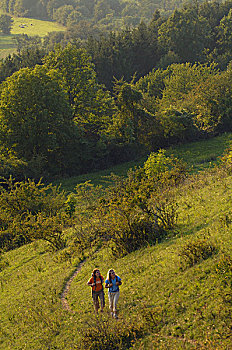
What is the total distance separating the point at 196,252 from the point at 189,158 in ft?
103

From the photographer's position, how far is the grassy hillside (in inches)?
440

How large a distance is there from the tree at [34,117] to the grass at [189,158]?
4354 mm

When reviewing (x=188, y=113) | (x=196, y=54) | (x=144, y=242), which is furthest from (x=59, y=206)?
(x=196, y=54)

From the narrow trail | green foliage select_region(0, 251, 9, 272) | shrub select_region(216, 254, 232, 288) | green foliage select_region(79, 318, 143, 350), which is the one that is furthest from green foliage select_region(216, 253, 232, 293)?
green foliage select_region(0, 251, 9, 272)

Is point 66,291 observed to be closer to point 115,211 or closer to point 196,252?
point 115,211

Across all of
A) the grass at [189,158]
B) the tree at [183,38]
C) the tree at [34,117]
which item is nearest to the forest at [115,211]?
the tree at [34,117]

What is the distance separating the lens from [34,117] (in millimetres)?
43750

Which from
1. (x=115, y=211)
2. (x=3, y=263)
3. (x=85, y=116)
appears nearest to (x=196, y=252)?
(x=115, y=211)

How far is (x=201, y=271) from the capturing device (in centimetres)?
1322

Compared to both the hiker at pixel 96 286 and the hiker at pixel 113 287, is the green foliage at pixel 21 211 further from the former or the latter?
the hiker at pixel 113 287

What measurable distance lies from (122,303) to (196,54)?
87.5 m

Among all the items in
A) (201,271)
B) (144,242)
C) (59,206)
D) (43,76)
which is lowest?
(59,206)

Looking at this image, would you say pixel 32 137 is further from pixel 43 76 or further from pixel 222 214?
pixel 222 214

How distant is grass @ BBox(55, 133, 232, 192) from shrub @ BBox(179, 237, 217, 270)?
24.2m
